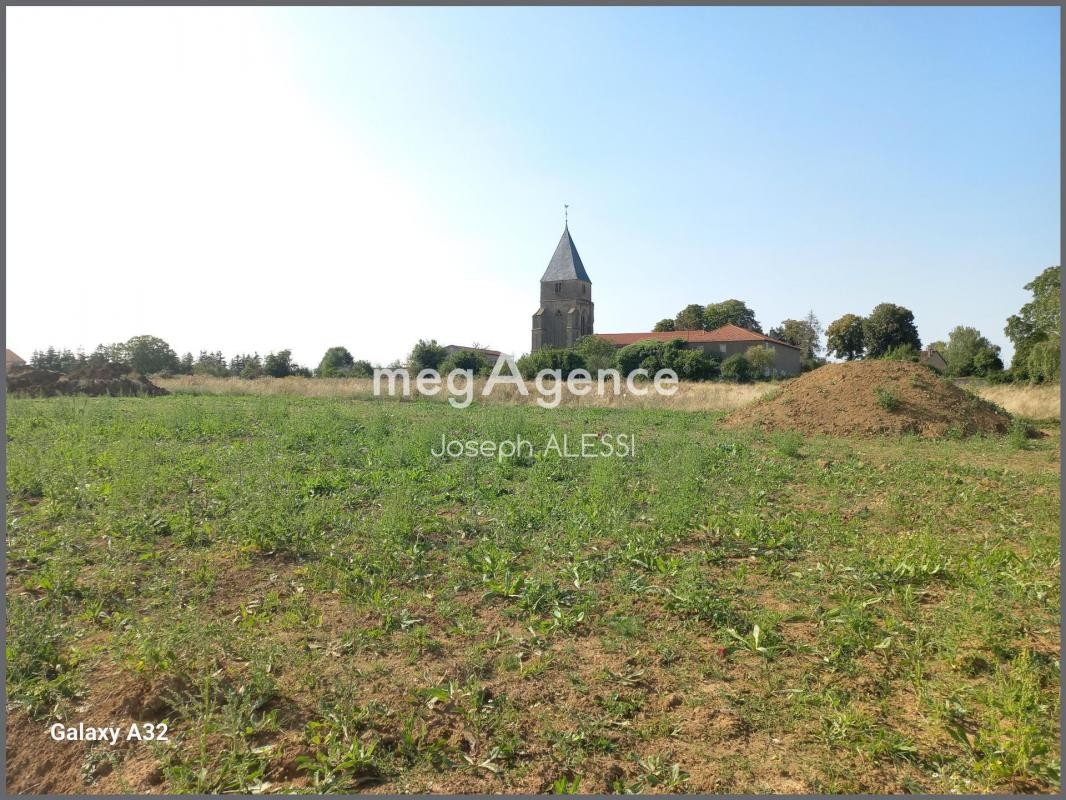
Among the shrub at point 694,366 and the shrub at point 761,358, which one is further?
the shrub at point 761,358

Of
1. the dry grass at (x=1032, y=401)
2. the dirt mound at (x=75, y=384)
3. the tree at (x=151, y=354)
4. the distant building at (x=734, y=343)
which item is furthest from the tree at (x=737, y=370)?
the tree at (x=151, y=354)

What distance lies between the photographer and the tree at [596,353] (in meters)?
40.6

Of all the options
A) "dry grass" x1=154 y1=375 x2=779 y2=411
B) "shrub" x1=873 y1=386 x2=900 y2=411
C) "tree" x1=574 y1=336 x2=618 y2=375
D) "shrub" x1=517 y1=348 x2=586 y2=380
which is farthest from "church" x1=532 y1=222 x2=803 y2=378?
"shrub" x1=873 y1=386 x2=900 y2=411

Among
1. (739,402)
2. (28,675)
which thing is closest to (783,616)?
(28,675)

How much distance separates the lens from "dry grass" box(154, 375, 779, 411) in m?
20.1

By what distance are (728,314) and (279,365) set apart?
43.9m

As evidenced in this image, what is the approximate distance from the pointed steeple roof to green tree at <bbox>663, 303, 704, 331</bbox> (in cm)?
1019

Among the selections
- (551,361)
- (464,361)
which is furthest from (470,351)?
(551,361)

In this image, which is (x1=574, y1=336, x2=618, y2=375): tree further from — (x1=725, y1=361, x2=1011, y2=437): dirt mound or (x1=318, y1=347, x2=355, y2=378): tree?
(x1=725, y1=361, x2=1011, y2=437): dirt mound

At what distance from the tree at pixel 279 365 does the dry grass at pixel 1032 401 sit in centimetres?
3698

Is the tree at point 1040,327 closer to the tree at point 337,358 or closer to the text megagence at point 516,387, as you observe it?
the text megagence at point 516,387

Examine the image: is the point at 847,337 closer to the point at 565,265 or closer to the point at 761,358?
the point at 761,358

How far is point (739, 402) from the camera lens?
1992 cm

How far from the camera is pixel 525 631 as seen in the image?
376 cm
